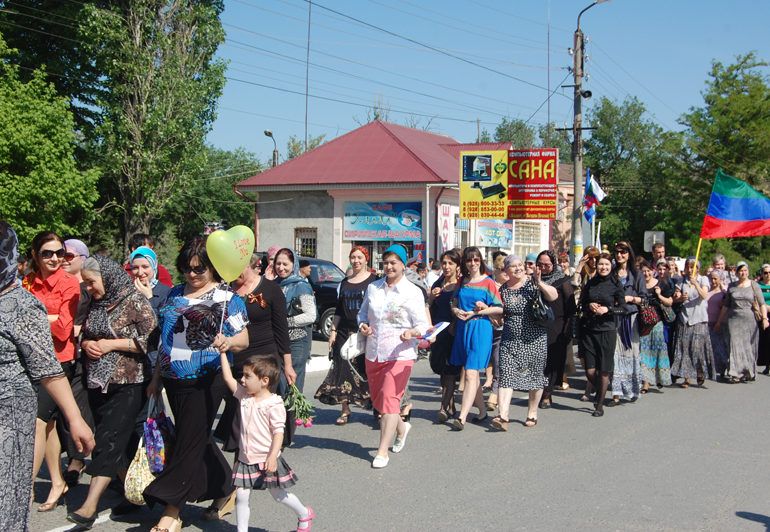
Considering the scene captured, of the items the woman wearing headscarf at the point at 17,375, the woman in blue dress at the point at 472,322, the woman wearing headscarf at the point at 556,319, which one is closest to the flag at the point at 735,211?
the woman wearing headscarf at the point at 556,319

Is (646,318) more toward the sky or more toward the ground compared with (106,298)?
more toward the ground

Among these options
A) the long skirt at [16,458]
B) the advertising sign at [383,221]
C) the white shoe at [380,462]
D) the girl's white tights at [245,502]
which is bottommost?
the white shoe at [380,462]

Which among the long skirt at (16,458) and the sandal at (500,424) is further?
the sandal at (500,424)

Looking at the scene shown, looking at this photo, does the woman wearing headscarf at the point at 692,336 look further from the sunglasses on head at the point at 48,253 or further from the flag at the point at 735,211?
A: the sunglasses on head at the point at 48,253

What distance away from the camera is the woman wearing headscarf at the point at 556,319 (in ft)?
33.1

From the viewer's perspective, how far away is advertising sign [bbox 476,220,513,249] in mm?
34750

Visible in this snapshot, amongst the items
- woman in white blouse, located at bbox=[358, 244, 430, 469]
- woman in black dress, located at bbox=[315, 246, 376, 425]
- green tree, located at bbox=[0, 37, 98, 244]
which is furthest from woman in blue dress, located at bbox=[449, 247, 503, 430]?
green tree, located at bbox=[0, 37, 98, 244]

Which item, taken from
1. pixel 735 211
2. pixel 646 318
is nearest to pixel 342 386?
pixel 646 318

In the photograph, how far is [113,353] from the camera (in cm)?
558

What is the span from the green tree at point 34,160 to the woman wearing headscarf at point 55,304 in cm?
1503

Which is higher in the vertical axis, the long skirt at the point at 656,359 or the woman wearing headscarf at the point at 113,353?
the woman wearing headscarf at the point at 113,353

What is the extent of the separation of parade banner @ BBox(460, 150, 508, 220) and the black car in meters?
9.77

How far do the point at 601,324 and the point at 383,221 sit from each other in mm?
21465

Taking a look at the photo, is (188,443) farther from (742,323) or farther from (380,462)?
(742,323)
